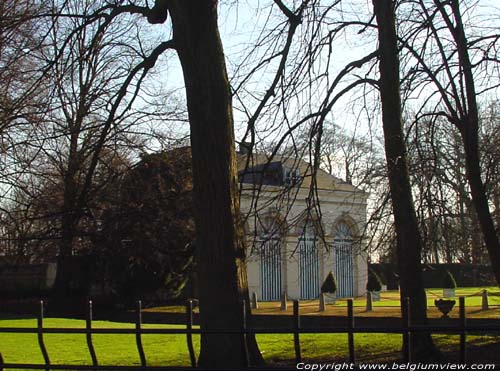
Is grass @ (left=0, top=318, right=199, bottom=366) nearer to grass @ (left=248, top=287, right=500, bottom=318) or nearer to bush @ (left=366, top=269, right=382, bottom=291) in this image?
grass @ (left=248, top=287, right=500, bottom=318)

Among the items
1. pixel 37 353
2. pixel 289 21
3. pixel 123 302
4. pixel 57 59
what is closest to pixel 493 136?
pixel 289 21

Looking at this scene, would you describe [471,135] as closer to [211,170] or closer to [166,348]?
[211,170]

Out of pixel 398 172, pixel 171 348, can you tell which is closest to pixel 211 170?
pixel 398 172

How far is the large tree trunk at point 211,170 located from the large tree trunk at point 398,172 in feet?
12.3

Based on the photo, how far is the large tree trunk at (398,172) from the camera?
11812 millimetres

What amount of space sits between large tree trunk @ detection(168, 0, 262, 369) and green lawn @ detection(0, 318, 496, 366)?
11.5ft

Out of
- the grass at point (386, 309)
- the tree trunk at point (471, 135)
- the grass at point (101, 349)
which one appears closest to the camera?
the tree trunk at point (471, 135)

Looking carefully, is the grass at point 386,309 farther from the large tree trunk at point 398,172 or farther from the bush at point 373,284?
the large tree trunk at point 398,172

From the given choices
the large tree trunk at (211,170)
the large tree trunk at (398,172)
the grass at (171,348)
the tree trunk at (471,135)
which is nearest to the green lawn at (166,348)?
the grass at (171,348)

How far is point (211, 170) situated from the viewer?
8.74m

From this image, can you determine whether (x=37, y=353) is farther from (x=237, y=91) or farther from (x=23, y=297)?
(x=23, y=297)

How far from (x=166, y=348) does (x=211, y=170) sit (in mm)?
6748

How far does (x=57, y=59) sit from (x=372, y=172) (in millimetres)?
6140

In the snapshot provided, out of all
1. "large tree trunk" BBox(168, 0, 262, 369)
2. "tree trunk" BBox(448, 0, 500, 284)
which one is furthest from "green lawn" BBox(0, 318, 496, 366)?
"large tree trunk" BBox(168, 0, 262, 369)
